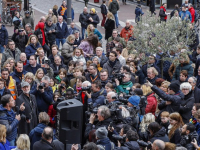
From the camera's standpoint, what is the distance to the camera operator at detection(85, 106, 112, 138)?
8.87 metres

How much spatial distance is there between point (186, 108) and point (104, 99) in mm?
1804

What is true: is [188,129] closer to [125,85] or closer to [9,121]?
[125,85]

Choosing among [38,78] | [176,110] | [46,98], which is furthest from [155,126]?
[38,78]

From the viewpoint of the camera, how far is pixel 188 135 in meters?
8.59

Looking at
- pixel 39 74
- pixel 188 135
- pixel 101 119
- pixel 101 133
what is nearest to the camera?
pixel 101 133

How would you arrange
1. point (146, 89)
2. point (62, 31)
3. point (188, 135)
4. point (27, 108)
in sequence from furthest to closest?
point (62, 31), point (146, 89), point (27, 108), point (188, 135)

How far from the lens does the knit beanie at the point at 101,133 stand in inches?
320

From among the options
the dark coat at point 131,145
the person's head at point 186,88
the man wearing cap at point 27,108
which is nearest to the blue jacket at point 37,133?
the man wearing cap at point 27,108

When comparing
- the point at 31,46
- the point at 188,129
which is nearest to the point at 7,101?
the point at 188,129

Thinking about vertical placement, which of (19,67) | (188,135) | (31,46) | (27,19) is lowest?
(188,135)

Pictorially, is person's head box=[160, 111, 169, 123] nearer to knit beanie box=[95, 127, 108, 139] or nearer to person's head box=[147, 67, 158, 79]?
knit beanie box=[95, 127, 108, 139]

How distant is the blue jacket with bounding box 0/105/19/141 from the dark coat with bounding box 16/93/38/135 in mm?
695

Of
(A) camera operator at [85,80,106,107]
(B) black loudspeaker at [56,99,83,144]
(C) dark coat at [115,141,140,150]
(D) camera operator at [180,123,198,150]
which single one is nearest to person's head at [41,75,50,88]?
(A) camera operator at [85,80,106,107]

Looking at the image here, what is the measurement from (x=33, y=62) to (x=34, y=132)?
368cm
